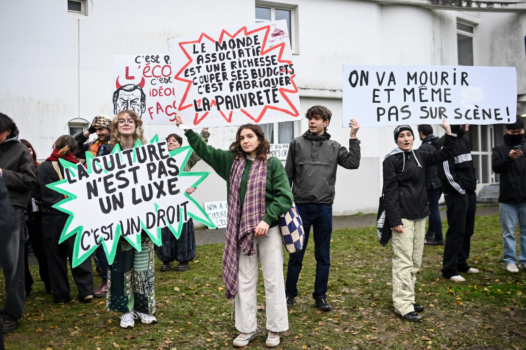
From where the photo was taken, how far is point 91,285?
5.75 m

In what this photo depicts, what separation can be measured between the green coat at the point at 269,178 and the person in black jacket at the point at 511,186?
3.91 m

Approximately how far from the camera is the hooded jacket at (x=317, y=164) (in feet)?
16.9

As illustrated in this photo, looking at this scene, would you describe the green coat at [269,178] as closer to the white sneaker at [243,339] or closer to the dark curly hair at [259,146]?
the dark curly hair at [259,146]

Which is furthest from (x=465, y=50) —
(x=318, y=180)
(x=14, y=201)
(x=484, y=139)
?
(x=14, y=201)

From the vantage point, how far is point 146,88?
7074mm

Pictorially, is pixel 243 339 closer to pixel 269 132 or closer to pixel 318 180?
pixel 318 180

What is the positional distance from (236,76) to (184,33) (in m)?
7.08

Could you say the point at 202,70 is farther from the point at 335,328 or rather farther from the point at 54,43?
the point at 54,43

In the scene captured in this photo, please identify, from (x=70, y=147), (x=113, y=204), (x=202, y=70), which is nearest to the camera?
(x=113, y=204)

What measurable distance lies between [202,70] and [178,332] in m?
2.59

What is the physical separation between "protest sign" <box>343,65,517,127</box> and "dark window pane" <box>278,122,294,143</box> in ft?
24.0

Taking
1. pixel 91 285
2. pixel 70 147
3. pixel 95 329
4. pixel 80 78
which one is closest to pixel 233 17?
pixel 80 78

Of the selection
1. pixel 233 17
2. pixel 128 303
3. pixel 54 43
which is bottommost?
pixel 128 303

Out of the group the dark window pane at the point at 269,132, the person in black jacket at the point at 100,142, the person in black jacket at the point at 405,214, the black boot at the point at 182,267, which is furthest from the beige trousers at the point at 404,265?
the dark window pane at the point at 269,132
